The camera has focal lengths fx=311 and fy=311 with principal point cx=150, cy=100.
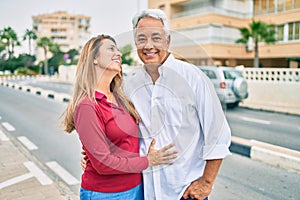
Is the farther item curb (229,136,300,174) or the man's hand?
curb (229,136,300,174)

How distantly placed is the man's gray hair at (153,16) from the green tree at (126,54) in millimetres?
109

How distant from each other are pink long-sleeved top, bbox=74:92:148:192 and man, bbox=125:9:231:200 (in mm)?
85

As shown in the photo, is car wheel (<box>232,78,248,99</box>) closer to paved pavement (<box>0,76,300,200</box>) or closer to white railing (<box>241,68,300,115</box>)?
white railing (<box>241,68,300,115</box>)

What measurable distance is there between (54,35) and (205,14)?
61.3 m

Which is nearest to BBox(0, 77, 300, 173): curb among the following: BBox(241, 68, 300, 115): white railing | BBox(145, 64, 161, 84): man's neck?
BBox(145, 64, 161, 84): man's neck

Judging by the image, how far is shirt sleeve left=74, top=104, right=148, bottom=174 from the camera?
145 centimetres

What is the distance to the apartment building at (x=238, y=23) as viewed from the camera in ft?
74.7

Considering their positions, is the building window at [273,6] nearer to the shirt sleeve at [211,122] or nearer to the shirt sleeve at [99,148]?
the shirt sleeve at [211,122]

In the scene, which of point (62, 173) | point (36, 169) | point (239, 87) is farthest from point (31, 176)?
point (239, 87)

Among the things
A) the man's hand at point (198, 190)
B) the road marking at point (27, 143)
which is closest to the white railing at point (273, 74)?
the road marking at point (27, 143)

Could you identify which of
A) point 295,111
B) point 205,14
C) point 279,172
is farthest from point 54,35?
point 279,172

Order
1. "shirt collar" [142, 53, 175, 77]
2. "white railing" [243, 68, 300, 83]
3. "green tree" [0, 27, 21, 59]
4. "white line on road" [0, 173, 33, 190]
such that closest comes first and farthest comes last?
"shirt collar" [142, 53, 175, 77]
"white line on road" [0, 173, 33, 190]
"white railing" [243, 68, 300, 83]
"green tree" [0, 27, 21, 59]

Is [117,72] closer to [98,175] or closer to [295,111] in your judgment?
[98,175]

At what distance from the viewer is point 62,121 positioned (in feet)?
5.96
